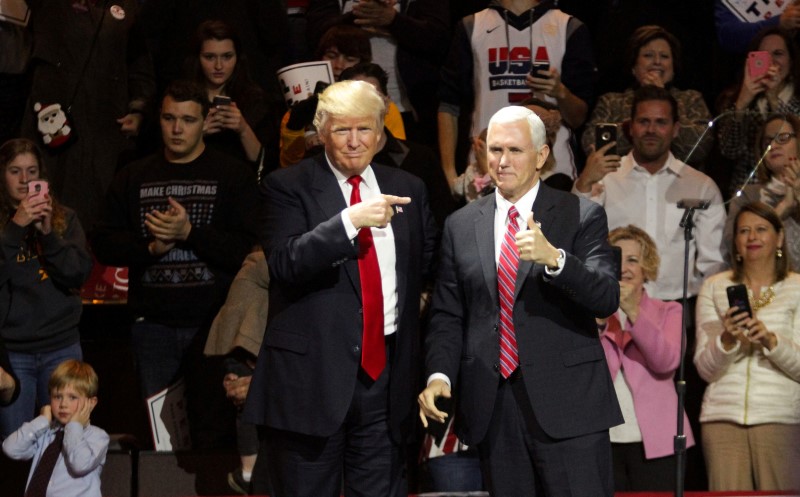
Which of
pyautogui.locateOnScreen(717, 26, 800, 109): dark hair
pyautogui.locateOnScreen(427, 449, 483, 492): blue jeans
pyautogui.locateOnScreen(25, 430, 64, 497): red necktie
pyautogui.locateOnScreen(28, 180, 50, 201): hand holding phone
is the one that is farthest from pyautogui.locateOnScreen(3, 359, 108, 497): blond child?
pyautogui.locateOnScreen(717, 26, 800, 109): dark hair

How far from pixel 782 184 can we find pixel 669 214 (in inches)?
20.0

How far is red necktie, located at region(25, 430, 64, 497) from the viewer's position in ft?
15.6

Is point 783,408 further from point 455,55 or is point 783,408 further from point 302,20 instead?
point 302,20

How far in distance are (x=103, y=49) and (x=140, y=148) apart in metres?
0.62

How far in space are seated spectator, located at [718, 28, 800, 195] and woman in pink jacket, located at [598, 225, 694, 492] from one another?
948mm

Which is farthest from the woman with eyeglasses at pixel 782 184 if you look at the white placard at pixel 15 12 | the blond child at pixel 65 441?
the white placard at pixel 15 12

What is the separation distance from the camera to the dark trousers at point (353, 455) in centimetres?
353

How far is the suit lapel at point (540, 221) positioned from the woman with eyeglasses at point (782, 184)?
2.06 meters

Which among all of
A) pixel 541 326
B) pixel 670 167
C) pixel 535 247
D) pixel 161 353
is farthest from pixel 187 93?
pixel 535 247

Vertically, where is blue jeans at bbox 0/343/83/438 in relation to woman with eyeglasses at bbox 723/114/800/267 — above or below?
below

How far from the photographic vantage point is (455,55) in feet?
20.7

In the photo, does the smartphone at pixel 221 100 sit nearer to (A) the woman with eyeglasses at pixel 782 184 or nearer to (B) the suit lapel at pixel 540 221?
(A) the woman with eyeglasses at pixel 782 184

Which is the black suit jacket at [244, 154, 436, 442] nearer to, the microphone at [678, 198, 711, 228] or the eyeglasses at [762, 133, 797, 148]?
the microphone at [678, 198, 711, 228]

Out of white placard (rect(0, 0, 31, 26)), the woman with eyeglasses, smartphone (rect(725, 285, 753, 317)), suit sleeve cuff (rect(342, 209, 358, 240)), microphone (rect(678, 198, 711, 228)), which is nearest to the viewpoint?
suit sleeve cuff (rect(342, 209, 358, 240))
